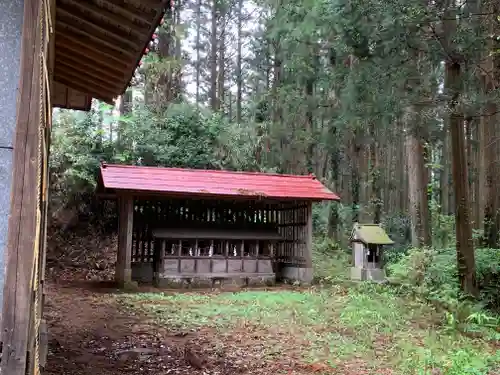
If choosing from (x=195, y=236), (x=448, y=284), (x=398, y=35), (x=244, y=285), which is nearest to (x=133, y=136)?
(x=195, y=236)

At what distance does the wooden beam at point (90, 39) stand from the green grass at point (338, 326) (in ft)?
13.6

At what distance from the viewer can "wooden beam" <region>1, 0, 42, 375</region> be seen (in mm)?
2473

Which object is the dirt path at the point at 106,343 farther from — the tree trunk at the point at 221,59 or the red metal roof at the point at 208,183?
the tree trunk at the point at 221,59

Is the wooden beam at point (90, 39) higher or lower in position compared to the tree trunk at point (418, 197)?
higher

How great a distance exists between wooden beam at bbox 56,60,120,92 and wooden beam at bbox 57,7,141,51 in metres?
1.33

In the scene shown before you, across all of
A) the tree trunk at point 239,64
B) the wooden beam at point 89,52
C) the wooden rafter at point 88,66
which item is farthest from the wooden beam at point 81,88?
the tree trunk at point 239,64

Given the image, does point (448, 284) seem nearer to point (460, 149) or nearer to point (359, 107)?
point (460, 149)

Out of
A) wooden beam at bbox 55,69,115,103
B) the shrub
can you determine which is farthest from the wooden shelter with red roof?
wooden beam at bbox 55,69,115,103

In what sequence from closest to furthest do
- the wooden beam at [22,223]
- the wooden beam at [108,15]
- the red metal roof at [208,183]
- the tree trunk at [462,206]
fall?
the wooden beam at [22,223] < the wooden beam at [108,15] < the tree trunk at [462,206] < the red metal roof at [208,183]

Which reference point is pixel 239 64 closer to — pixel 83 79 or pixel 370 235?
pixel 370 235

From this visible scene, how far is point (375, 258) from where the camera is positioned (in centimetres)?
1418

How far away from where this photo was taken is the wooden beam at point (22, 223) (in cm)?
247

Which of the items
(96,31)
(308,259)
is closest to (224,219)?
(308,259)

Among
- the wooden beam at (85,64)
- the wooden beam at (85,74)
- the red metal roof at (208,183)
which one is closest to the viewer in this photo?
the wooden beam at (85,64)
